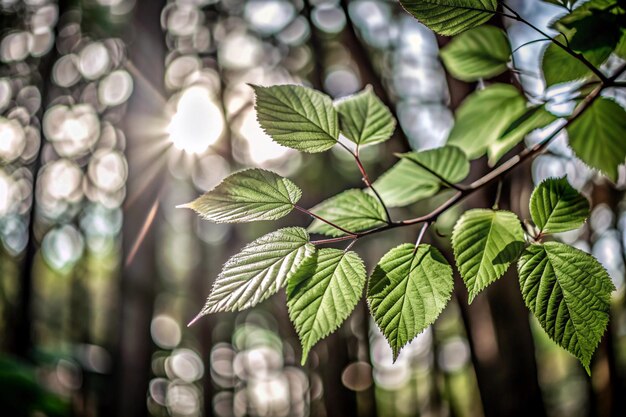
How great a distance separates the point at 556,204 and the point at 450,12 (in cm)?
16

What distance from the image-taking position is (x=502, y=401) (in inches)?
56.7

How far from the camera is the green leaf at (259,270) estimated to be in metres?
0.29

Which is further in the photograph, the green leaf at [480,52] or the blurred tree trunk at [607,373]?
the blurred tree trunk at [607,373]

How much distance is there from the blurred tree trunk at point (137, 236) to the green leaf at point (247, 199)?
226 cm

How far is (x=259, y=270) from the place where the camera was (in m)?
0.31

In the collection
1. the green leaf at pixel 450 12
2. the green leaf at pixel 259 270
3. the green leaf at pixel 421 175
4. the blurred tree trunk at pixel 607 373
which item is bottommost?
the blurred tree trunk at pixel 607 373

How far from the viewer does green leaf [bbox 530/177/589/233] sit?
34 centimetres

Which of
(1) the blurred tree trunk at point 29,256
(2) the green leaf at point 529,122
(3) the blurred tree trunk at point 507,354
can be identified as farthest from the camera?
(1) the blurred tree trunk at point 29,256

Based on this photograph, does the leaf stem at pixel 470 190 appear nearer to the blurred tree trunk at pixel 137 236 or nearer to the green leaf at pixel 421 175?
the green leaf at pixel 421 175

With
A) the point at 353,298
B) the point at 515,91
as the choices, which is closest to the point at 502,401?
the point at 515,91

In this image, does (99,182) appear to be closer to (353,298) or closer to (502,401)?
(502,401)

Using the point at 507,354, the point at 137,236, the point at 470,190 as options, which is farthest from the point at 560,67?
the point at 137,236

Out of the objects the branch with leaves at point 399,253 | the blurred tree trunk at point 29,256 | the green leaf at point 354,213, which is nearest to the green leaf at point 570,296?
the branch with leaves at point 399,253

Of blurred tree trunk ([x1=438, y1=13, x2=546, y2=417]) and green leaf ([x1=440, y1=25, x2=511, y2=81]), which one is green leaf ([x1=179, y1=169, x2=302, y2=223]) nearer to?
green leaf ([x1=440, y1=25, x2=511, y2=81])
